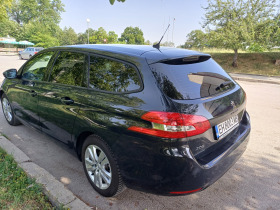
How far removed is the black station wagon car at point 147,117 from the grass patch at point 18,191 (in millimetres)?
564

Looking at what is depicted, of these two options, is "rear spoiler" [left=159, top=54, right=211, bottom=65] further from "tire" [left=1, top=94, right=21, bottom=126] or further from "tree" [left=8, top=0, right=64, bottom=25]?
"tree" [left=8, top=0, right=64, bottom=25]

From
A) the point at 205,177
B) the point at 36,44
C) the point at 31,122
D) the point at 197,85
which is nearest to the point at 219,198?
the point at 205,177

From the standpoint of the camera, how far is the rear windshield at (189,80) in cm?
194

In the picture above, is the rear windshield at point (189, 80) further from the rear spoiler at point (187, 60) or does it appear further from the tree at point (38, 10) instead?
the tree at point (38, 10)

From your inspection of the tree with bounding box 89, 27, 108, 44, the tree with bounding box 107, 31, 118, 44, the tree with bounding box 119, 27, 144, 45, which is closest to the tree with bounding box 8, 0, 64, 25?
the tree with bounding box 89, 27, 108, 44

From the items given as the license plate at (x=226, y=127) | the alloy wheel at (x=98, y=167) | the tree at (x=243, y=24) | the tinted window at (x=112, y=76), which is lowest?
the alloy wheel at (x=98, y=167)

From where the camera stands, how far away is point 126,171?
81.1 inches

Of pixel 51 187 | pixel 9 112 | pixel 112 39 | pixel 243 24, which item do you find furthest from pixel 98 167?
pixel 112 39

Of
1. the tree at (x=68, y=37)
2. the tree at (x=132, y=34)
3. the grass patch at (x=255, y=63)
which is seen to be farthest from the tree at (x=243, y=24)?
the tree at (x=132, y=34)

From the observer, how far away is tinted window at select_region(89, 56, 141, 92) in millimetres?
2100

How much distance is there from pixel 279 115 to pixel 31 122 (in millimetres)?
5817

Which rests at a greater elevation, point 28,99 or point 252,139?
point 28,99

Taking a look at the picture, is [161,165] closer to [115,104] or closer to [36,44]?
[115,104]

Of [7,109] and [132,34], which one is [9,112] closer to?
[7,109]
